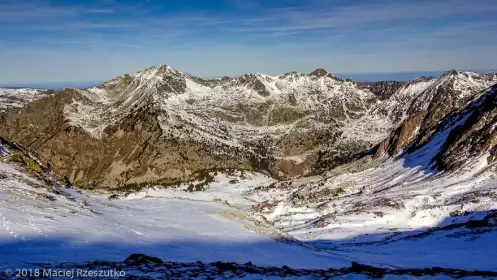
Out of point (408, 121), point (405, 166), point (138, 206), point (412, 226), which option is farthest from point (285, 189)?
point (138, 206)

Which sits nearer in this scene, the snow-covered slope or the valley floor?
the valley floor

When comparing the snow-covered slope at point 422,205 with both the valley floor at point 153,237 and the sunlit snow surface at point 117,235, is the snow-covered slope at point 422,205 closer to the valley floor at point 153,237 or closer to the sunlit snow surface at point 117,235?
the valley floor at point 153,237

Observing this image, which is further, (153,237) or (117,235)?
(153,237)

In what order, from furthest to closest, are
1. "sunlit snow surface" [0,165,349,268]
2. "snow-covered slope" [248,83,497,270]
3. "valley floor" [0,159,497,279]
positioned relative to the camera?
"snow-covered slope" [248,83,497,270], "valley floor" [0,159,497,279], "sunlit snow surface" [0,165,349,268]

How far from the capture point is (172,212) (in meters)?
32.1

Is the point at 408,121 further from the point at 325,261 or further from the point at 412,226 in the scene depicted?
the point at 325,261

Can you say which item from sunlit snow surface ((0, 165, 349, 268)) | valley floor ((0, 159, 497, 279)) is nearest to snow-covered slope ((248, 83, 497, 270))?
valley floor ((0, 159, 497, 279))

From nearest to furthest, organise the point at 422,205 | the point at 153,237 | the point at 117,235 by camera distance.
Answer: the point at 117,235 → the point at 153,237 → the point at 422,205

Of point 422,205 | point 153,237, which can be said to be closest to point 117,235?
point 153,237

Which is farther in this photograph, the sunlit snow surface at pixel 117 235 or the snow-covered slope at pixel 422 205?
the snow-covered slope at pixel 422 205

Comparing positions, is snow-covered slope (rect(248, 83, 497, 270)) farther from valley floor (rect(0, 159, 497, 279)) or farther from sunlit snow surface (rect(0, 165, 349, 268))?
sunlit snow surface (rect(0, 165, 349, 268))

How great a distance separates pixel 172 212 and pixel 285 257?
11204 millimetres

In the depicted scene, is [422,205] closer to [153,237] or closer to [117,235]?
[153,237]

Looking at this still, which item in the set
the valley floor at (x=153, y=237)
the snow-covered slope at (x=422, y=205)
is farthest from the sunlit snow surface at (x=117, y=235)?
the snow-covered slope at (x=422, y=205)
